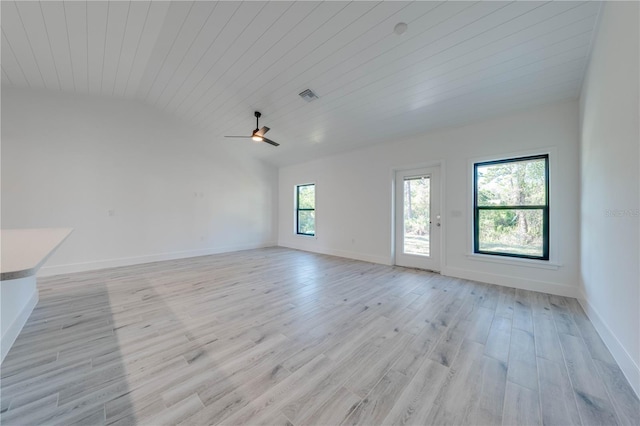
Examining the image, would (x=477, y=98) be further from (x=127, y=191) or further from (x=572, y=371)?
(x=127, y=191)

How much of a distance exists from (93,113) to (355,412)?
644cm

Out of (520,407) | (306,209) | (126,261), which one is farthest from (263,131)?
(520,407)

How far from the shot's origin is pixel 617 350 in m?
1.81

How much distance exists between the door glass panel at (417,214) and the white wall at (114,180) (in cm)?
452

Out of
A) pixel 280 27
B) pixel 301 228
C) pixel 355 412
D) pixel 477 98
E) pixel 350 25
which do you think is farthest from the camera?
pixel 301 228

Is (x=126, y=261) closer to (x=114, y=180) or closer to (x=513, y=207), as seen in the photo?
(x=114, y=180)

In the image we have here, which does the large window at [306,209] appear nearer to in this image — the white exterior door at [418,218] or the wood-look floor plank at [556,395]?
the white exterior door at [418,218]

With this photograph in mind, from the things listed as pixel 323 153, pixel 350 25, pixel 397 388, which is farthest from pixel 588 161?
pixel 323 153

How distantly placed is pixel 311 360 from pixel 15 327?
8.88 feet

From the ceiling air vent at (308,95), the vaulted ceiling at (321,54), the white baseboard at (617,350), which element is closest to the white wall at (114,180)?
the vaulted ceiling at (321,54)

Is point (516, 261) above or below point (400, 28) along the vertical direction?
below

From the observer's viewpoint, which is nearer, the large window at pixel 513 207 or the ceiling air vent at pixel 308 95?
the large window at pixel 513 207

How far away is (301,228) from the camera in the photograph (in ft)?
23.7

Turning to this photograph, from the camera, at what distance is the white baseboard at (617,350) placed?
152 centimetres
